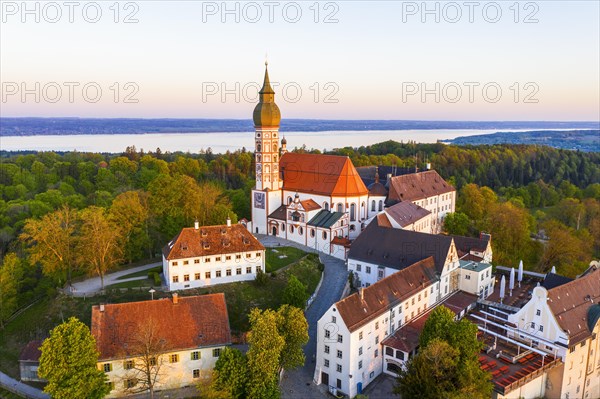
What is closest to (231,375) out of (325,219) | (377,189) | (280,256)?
(280,256)

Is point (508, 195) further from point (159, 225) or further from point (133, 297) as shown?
point (133, 297)

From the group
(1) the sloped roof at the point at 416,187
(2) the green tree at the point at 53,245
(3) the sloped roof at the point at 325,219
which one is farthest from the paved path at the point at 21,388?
(1) the sloped roof at the point at 416,187

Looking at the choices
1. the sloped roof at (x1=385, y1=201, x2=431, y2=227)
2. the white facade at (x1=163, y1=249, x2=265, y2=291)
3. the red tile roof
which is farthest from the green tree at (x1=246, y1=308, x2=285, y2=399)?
the sloped roof at (x1=385, y1=201, x2=431, y2=227)

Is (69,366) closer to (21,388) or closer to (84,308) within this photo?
(21,388)

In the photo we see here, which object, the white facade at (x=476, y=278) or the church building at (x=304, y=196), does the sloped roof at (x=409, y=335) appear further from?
the church building at (x=304, y=196)

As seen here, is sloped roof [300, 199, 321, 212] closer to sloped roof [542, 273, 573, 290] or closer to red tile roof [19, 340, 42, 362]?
sloped roof [542, 273, 573, 290]

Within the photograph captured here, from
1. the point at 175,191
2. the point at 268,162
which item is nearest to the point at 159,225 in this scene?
the point at 175,191
